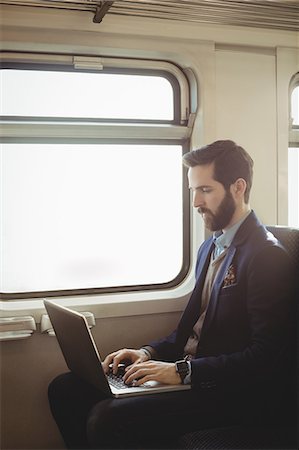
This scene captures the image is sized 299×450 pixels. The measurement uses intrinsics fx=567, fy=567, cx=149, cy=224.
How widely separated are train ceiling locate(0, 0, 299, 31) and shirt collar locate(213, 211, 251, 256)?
0.92 meters

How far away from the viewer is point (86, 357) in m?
2.00

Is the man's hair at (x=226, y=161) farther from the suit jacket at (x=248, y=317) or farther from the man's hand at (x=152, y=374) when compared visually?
the man's hand at (x=152, y=374)

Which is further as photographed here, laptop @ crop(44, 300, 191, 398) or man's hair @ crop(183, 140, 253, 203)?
man's hair @ crop(183, 140, 253, 203)

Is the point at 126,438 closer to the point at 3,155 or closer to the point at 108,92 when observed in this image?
the point at 3,155

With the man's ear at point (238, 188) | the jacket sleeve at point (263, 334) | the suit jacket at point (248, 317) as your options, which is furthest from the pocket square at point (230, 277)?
the man's ear at point (238, 188)

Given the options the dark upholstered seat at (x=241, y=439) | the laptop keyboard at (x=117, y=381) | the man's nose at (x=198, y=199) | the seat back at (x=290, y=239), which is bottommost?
the dark upholstered seat at (x=241, y=439)

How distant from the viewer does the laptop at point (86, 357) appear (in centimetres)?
194

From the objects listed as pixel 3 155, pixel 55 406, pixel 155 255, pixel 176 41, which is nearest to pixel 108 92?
pixel 176 41

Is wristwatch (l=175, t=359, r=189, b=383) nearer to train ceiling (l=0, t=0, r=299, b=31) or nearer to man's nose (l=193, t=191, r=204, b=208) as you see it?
man's nose (l=193, t=191, r=204, b=208)

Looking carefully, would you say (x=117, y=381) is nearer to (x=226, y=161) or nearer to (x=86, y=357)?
(x=86, y=357)

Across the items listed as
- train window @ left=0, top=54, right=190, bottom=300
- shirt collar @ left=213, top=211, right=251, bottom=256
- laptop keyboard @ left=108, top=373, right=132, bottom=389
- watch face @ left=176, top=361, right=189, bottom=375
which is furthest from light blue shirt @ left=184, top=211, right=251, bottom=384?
laptop keyboard @ left=108, top=373, right=132, bottom=389

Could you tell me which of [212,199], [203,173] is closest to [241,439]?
[212,199]

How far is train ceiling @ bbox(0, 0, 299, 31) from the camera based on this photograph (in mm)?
2400

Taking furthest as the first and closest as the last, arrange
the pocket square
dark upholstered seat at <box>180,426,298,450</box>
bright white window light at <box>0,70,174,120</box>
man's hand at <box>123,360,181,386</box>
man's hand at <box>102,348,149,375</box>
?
bright white window light at <box>0,70,174,120</box>, man's hand at <box>102,348,149,375</box>, the pocket square, man's hand at <box>123,360,181,386</box>, dark upholstered seat at <box>180,426,298,450</box>
